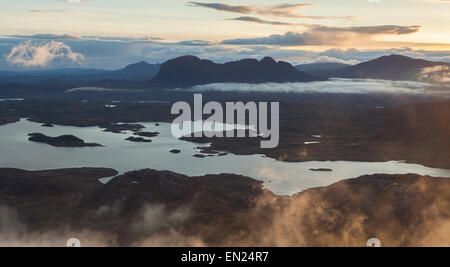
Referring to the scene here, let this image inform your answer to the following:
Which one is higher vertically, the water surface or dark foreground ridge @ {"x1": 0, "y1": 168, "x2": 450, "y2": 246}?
dark foreground ridge @ {"x1": 0, "y1": 168, "x2": 450, "y2": 246}

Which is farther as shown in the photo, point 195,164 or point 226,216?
point 195,164

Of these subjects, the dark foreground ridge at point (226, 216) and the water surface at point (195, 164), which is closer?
the dark foreground ridge at point (226, 216)

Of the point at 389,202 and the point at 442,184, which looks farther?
the point at 442,184

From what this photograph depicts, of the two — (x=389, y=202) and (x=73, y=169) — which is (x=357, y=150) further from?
(x=389, y=202)

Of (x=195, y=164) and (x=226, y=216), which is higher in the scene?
(x=226, y=216)

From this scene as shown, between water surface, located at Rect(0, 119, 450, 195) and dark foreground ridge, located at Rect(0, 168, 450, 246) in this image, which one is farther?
water surface, located at Rect(0, 119, 450, 195)

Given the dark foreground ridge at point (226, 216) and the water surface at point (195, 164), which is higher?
the dark foreground ridge at point (226, 216)
